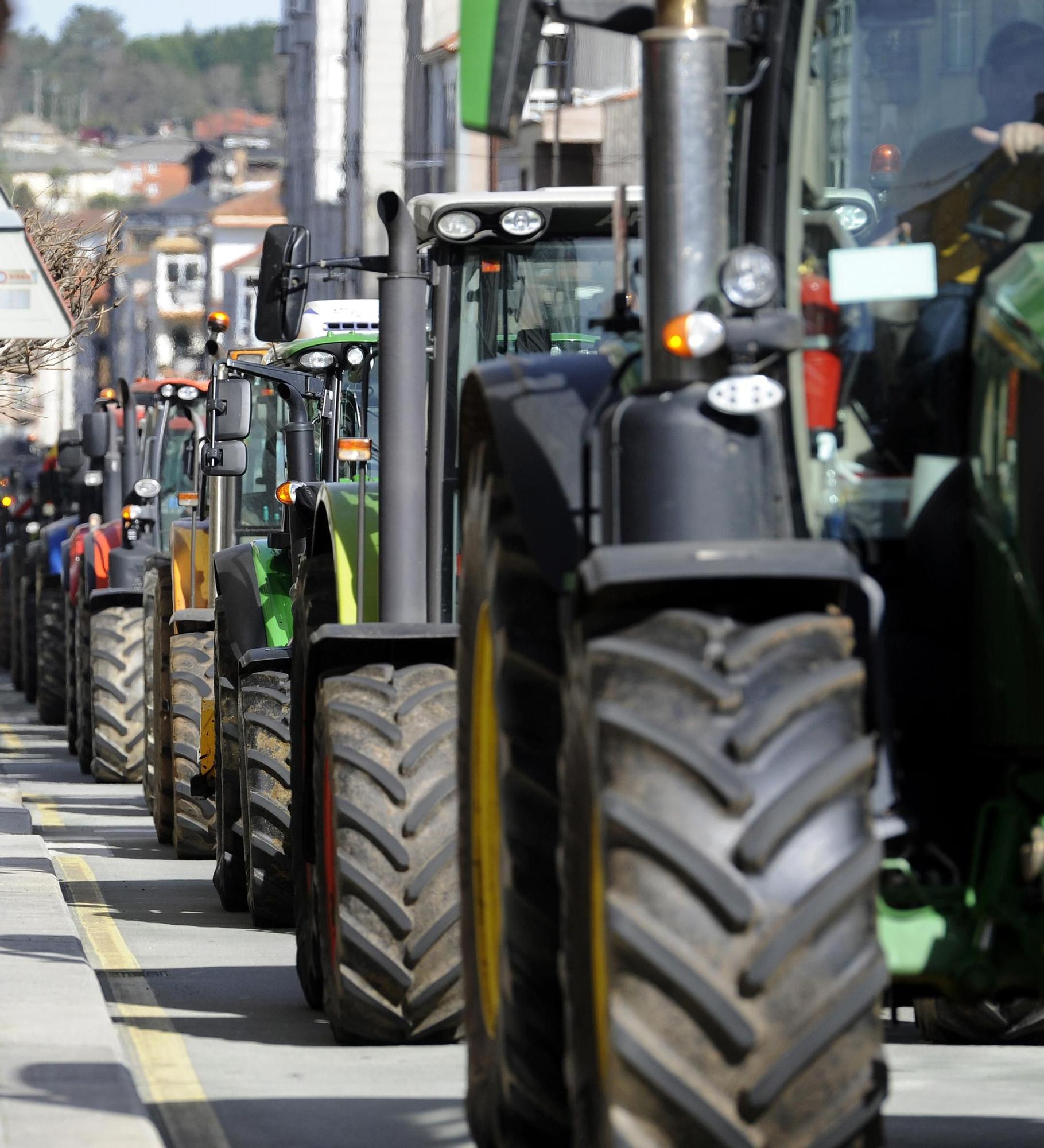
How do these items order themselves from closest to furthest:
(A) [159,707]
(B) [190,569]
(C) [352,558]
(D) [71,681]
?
1. (C) [352,558]
2. (B) [190,569]
3. (A) [159,707]
4. (D) [71,681]

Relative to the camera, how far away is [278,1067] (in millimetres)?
7734

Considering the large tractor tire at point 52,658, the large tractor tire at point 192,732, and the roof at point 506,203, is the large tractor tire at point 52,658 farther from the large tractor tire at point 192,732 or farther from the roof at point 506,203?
the roof at point 506,203

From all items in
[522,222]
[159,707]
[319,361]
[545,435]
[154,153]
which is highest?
[154,153]

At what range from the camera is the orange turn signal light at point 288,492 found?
11056mm

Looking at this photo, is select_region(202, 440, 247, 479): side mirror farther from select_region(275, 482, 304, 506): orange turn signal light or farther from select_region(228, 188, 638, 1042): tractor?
select_region(228, 188, 638, 1042): tractor

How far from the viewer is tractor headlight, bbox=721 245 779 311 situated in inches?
174

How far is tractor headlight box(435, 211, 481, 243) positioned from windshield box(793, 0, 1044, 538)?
3792 mm

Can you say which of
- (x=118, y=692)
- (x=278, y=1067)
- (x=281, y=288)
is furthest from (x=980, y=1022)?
(x=118, y=692)

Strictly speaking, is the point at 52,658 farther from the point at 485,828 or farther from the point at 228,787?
the point at 485,828

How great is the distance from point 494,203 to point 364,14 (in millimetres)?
47916

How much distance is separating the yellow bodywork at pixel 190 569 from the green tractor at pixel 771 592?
9.66 m

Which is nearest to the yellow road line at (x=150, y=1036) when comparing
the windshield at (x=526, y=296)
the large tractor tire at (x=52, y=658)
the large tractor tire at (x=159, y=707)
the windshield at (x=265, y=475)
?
the large tractor tire at (x=159, y=707)

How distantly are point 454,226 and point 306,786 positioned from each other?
1.84 meters

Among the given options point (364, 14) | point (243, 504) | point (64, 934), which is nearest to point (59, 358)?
point (243, 504)
